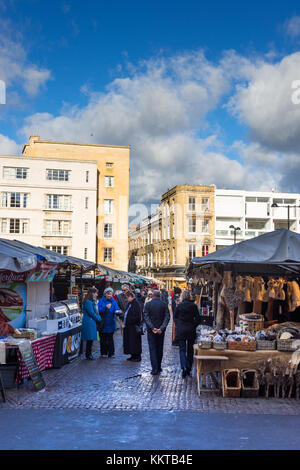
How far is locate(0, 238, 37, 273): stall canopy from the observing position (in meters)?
9.00

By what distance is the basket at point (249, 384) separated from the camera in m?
8.27

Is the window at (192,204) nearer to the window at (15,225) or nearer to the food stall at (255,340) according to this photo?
the window at (15,225)

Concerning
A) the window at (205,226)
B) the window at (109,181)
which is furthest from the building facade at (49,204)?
the window at (205,226)

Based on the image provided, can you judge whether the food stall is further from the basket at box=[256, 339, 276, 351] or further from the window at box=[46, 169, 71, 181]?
the window at box=[46, 169, 71, 181]

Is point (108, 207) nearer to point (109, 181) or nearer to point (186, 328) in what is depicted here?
point (109, 181)

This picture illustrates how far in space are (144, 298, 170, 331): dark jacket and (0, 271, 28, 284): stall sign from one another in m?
2.91

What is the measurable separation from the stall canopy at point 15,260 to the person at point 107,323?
136 inches

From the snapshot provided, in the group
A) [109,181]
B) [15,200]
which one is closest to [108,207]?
[109,181]

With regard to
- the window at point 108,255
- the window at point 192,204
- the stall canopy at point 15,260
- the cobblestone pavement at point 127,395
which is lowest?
the cobblestone pavement at point 127,395

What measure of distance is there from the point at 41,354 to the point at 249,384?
14.1 feet

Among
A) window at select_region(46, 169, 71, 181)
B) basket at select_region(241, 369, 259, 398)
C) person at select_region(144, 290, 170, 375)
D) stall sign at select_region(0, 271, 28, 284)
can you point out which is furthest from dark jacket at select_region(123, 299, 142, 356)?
window at select_region(46, 169, 71, 181)

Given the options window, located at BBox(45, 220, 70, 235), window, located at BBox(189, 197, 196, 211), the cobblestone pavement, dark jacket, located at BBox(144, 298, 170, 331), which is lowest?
the cobblestone pavement

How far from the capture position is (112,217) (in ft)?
168

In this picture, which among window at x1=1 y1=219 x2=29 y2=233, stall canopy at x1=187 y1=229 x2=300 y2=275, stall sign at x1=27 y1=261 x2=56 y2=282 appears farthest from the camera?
window at x1=1 y1=219 x2=29 y2=233
